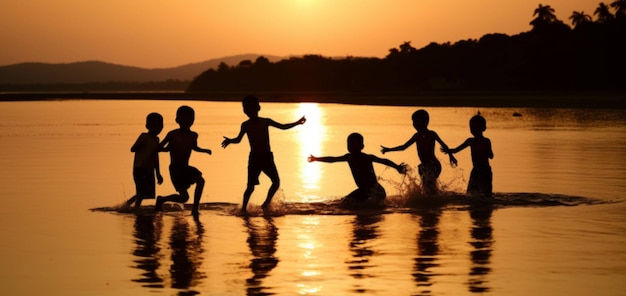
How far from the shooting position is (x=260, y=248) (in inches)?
470

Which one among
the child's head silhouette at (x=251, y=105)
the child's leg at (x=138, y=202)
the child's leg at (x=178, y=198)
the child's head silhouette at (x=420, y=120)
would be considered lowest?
the child's leg at (x=138, y=202)

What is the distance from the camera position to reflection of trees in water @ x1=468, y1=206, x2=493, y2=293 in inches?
387

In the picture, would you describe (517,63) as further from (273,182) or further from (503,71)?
(273,182)

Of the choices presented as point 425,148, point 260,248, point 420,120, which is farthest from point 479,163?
point 260,248

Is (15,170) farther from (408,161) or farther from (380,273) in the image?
(380,273)

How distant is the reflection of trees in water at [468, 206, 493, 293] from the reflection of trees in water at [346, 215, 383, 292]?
0.98 meters

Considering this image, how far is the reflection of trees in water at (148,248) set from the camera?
10.1 metres

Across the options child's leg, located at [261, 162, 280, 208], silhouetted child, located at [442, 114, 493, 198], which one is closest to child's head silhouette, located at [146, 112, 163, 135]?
child's leg, located at [261, 162, 280, 208]

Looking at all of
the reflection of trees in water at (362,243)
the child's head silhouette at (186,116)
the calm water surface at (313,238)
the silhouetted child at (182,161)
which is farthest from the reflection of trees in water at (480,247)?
the child's head silhouette at (186,116)

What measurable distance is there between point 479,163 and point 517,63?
111 m

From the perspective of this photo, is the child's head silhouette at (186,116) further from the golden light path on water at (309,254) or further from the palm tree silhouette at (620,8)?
the palm tree silhouette at (620,8)

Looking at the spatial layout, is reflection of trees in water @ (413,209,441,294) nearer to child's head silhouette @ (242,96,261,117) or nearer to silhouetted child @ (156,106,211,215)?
child's head silhouette @ (242,96,261,117)

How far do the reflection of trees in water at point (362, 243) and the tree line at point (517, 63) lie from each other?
3774 inches

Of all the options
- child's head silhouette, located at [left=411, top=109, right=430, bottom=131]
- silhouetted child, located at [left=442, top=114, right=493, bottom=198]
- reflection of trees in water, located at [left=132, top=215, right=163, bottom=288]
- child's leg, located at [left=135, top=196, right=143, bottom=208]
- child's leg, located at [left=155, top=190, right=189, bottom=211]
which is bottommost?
reflection of trees in water, located at [left=132, top=215, right=163, bottom=288]
